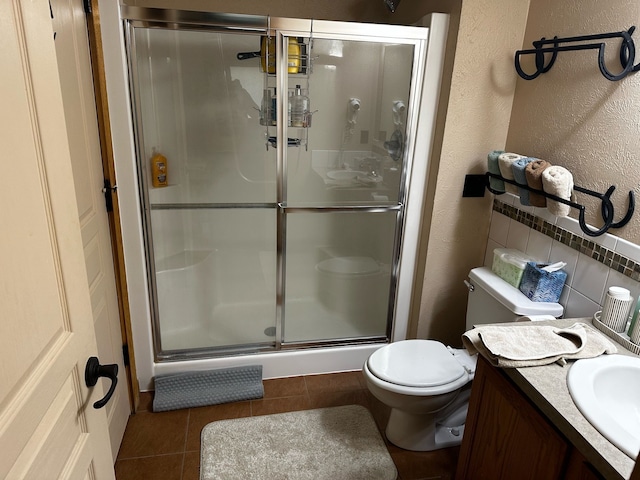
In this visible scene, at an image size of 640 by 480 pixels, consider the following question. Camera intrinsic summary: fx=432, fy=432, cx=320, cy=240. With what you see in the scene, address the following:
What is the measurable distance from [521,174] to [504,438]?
1034 millimetres

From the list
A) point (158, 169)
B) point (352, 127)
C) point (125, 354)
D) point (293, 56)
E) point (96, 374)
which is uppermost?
point (293, 56)

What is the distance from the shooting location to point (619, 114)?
149 cm

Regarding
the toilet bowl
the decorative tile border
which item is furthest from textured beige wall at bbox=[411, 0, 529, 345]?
the toilet bowl

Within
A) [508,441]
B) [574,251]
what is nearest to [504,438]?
[508,441]

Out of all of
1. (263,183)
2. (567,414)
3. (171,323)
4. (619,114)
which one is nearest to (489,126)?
(619,114)

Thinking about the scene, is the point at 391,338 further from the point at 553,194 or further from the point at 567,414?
the point at 567,414

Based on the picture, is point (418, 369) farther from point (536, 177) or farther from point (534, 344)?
point (536, 177)

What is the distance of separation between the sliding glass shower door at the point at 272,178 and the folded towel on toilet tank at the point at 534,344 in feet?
3.38

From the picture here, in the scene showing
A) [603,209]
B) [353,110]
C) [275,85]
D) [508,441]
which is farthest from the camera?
[353,110]

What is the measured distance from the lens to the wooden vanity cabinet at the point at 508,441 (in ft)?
3.57

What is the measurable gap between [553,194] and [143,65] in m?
1.93

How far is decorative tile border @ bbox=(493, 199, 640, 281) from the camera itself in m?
1.46

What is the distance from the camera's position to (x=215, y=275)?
2.67 m

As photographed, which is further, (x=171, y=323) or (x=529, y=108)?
(x=171, y=323)
